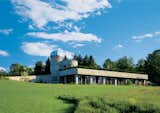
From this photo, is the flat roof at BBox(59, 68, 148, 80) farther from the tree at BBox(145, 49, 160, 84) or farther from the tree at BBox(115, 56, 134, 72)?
the tree at BBox(115, 56, 134, 72)

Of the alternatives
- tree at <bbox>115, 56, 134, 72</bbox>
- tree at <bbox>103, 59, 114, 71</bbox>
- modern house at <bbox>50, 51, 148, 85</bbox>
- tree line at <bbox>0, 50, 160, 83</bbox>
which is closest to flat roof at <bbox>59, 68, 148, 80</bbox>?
modern house at <bbox>50, 51, 148, 85</bbox>

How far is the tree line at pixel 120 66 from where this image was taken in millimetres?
63281

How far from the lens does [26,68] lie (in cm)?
8212

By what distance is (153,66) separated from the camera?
63.7m

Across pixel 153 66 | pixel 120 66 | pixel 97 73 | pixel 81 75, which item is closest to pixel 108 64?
pixel 120 66

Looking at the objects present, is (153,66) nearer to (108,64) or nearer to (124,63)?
(124,63)

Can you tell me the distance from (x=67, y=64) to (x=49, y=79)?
14.9 feet

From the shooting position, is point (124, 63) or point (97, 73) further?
point (124, 63)

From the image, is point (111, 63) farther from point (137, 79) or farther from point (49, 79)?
point (49, 79)

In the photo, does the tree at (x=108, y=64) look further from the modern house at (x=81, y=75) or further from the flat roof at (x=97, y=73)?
the flat roof at (x=97, y=73)

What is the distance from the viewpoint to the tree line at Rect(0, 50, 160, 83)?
2491 inches

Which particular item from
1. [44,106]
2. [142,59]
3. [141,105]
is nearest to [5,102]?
[44,106]

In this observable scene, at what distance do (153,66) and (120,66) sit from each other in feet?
39.5

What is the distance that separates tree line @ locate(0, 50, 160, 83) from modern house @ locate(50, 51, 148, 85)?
950 centimetres
